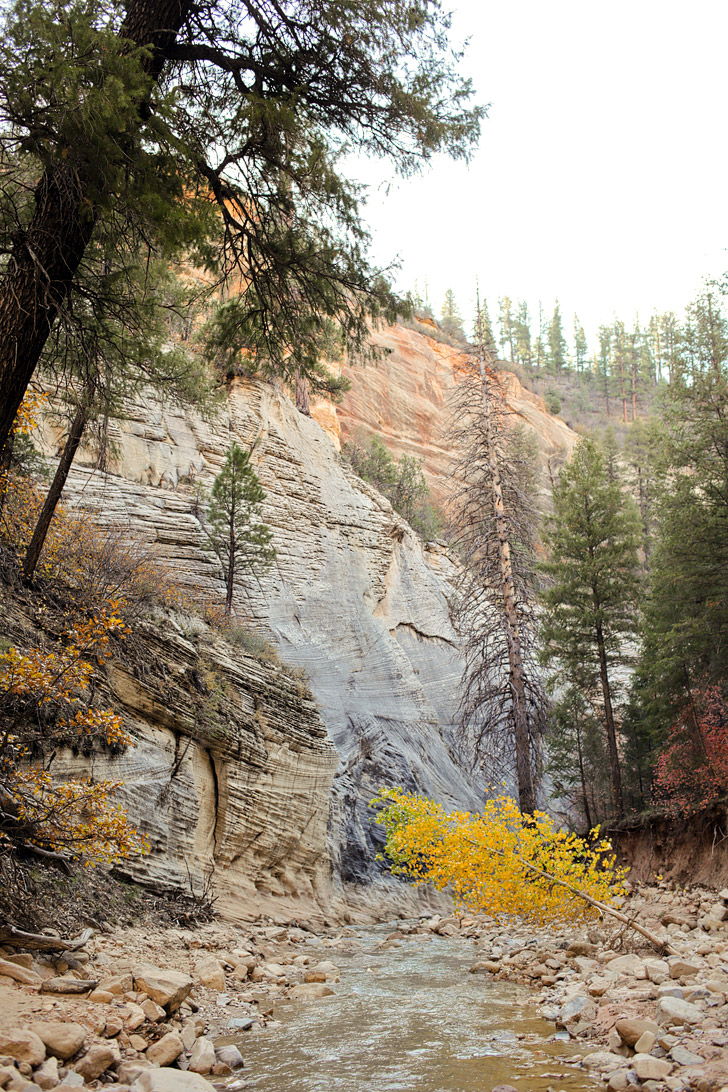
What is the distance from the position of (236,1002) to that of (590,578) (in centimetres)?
1700

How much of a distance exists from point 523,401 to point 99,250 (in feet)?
190

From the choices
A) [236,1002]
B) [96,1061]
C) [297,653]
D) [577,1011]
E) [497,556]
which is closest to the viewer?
[96,1061]

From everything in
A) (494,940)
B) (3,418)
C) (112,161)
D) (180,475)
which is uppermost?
(180,475)

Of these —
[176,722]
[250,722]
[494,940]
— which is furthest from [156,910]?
[494,940]

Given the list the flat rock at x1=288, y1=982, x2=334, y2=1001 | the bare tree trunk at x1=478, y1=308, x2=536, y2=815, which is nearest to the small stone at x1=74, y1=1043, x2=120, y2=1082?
the flat rock at x1=288, y1=982, x2=334, y2=1001

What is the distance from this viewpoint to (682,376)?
1745 cm

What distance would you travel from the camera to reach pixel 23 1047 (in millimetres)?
3639

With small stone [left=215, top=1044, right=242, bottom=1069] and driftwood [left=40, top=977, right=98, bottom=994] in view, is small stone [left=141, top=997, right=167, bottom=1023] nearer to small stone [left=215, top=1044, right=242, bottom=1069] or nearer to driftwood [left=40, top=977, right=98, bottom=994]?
driftwood [left=40, top=977, right=98, bottom=994]

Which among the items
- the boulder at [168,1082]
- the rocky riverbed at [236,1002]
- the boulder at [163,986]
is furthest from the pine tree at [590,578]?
the boulder at [168,1082]

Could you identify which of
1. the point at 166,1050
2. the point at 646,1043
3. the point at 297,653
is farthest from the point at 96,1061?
the point at 297,653

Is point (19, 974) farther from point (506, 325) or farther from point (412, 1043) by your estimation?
point (506, 325)

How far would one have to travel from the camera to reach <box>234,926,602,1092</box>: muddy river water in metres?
4.47

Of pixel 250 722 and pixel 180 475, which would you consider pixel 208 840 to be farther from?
pixel 180 475

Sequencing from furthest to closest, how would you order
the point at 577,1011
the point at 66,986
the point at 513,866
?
1. the point at 513,866
2. the point at 577,1011
3. the point at 66,986
